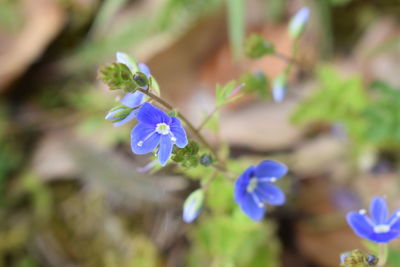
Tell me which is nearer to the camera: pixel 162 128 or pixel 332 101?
pixel 162 128

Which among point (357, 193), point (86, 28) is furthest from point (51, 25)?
point (357, 193)

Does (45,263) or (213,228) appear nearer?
(213,228)

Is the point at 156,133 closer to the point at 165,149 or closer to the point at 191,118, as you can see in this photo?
the point at 165,149

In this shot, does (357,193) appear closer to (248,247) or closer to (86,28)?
(248,247)

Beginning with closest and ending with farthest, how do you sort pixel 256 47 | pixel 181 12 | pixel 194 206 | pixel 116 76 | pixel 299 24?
pixel 116 76
pixel 194 206
pixel 256 47
pixel 299 24
pixel 181 12

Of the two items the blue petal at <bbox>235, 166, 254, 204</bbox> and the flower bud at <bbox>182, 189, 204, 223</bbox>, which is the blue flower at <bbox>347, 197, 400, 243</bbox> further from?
the flower bud at <bbox>182, 189, 204, 223</bbox>

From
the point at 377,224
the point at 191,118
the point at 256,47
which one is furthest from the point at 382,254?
the point at 191,118
